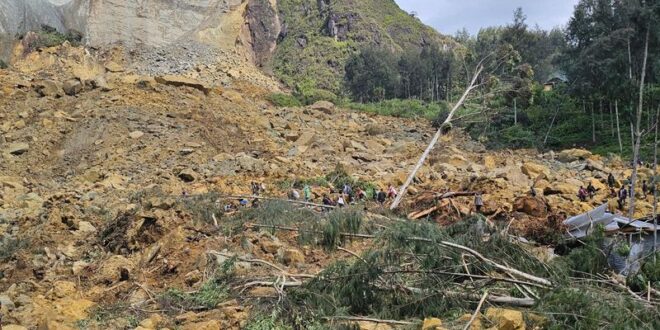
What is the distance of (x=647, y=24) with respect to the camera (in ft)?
84.7

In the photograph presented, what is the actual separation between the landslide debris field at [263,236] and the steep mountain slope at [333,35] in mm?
36243

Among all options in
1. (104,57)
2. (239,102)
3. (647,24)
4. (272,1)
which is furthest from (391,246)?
(272,1)

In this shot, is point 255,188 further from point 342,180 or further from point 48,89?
point 48,89

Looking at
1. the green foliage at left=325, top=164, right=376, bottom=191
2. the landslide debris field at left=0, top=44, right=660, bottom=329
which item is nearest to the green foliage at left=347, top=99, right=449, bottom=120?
the landslide debris field at left=0, top=44, right=660, bottom=329

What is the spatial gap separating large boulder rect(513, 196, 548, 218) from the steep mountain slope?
44741mm

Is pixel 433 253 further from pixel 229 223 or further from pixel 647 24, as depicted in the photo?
pixel 647 24

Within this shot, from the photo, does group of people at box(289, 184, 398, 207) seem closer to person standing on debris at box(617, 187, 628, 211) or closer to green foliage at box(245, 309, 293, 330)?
person standing on debris at box(617, 187, 628, 211)

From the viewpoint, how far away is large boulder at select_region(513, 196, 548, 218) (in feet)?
37.2

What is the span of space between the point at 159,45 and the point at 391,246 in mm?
30555

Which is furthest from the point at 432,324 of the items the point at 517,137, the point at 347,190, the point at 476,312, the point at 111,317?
the point at 517,137

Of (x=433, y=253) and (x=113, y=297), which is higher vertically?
(x=433, y=253)

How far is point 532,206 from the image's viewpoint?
11.5 meters

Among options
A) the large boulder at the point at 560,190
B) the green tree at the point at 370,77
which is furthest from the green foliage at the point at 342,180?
the green tree at the point at 370,77

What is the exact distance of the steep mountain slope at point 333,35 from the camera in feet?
213
